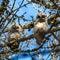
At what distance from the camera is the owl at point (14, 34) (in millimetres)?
3541

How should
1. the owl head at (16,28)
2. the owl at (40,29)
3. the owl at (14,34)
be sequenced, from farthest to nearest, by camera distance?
the owl head at (16,28) < the owl at (14,34) < the owl at (40,29)

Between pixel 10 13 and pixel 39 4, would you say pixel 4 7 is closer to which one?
pixel 10 13

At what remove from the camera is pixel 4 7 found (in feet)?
12.5

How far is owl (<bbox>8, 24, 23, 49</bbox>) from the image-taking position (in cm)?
354

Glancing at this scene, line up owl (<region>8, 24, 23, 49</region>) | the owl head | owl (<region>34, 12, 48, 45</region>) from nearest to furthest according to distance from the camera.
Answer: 1. owl (<region>34, 12, 48, 45</region>)
2. owl (<region>8, 24, 23, 49</region>)
3. the owl head

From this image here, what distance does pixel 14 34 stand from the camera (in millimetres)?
3756

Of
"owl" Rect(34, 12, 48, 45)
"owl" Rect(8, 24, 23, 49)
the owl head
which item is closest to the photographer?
"owl" Rect(34, 12, 48, 45)

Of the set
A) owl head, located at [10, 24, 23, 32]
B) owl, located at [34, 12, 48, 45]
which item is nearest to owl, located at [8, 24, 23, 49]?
→ owl head, located at [10, 24, 23, 32]

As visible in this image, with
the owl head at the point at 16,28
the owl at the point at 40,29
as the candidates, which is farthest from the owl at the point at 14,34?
the owl at the point at 40,29

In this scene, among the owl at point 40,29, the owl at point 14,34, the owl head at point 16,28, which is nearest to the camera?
the owl at point 40,29

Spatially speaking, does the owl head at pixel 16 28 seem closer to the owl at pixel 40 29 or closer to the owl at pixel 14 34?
the owl at pixel 14 34

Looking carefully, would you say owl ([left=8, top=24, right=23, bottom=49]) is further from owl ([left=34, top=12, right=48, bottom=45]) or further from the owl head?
owl ([left=34, top=12, right=48, bottom=45])

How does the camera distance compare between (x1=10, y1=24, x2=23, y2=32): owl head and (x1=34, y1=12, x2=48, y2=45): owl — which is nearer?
(x1=34, y1=12, x2=48, y2=45): owl

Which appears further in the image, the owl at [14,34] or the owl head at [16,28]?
the owl head at [16,28]
